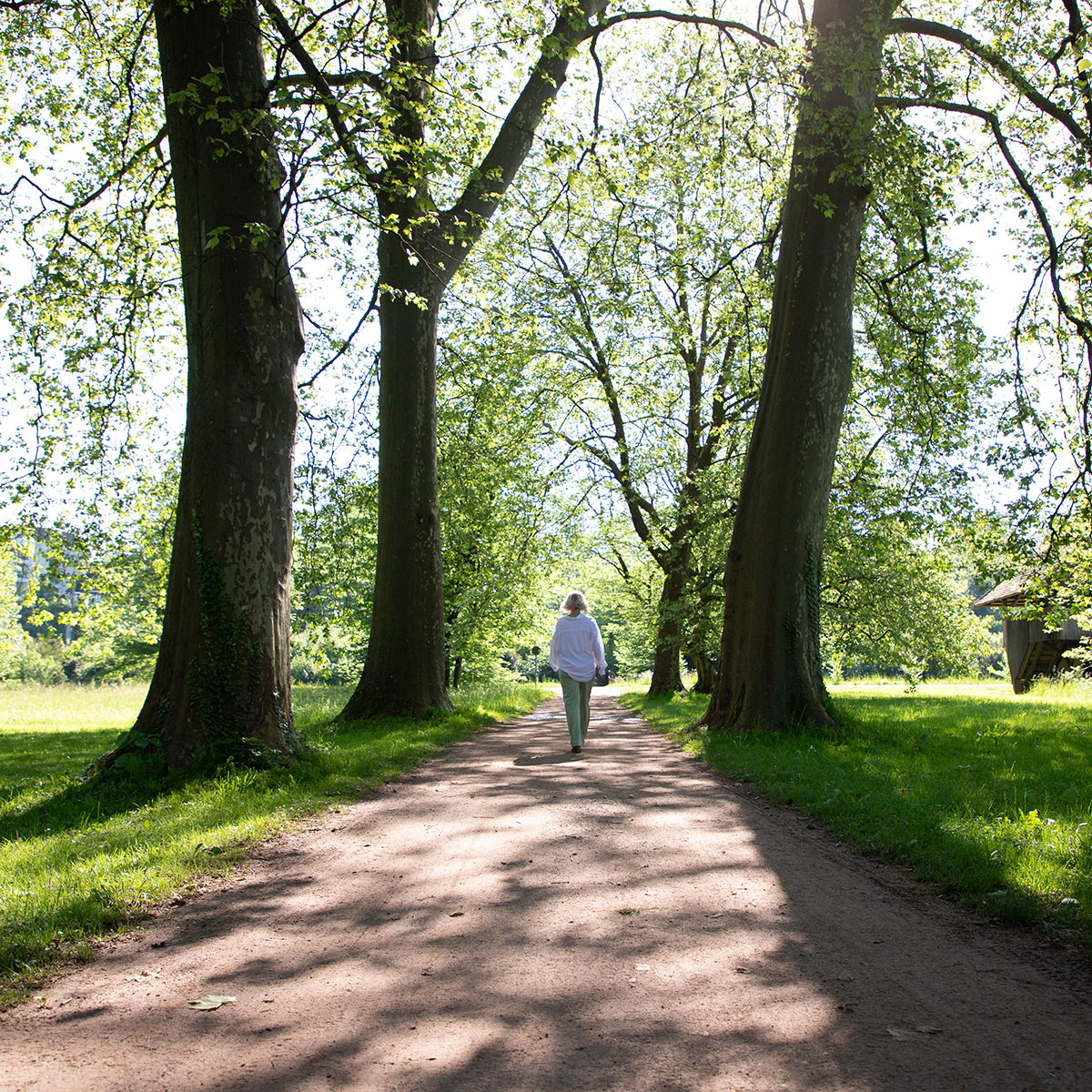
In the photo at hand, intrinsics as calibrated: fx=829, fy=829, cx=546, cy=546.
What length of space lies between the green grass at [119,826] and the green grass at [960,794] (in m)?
3.82

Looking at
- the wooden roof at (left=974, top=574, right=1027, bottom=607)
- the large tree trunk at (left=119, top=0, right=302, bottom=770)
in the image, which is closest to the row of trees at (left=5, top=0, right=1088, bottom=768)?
the large tree trunk at (left=119, top=0, right=302, bottom=770)

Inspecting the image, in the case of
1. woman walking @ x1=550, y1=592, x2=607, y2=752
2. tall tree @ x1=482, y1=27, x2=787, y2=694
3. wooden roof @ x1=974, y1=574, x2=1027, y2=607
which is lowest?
woman walking @ x1=550, y1=592, x2=607, y2=752

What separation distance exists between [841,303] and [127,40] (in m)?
10.6

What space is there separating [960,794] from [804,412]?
585 centimetres

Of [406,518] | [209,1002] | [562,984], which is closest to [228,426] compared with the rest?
[406,518]

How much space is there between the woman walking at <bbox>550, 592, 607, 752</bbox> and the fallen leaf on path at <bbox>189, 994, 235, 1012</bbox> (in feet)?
23.5

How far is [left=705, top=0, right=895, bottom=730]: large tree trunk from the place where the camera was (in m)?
10.2

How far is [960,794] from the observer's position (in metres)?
6.01

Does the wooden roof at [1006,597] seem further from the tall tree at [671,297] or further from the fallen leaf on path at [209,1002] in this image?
the fallen leaf on path at [209,1002]

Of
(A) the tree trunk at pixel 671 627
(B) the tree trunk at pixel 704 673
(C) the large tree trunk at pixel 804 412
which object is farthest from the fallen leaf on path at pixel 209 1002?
(B) the tree trunk at pixel 704 673

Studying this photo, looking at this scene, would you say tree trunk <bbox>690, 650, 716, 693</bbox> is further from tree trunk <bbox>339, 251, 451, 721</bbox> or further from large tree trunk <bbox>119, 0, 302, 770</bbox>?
large tree trunk <bbox>119, 0, 302, 770</bbox>

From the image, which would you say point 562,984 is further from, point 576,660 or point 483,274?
point 483,274

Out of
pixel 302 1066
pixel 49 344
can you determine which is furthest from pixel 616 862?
pixel 49 344

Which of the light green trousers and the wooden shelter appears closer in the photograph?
the light green trousers
